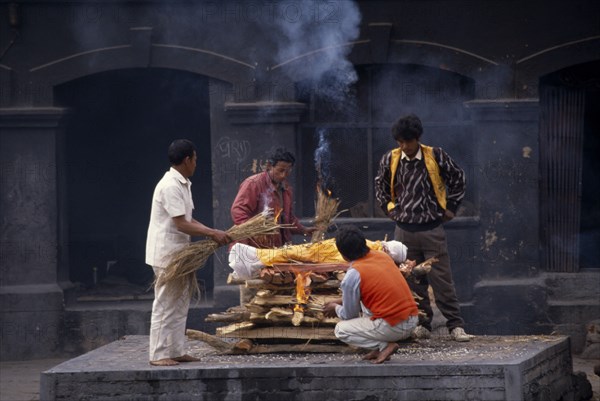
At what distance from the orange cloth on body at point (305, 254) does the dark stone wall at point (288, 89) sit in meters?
3.62

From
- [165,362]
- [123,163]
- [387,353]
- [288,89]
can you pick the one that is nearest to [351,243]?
[387,353]

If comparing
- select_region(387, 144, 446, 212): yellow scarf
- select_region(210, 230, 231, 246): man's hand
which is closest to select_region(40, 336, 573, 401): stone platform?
select_region(210, 230, 231, 246): man's hand

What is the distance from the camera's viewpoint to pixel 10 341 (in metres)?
13.2

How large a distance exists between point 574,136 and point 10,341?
24.0 ft

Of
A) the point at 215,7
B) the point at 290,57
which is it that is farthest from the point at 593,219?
the point at 215,7

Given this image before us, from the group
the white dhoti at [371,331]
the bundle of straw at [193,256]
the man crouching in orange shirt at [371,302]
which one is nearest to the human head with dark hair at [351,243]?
the man crouching in orange shirt at [371,302]

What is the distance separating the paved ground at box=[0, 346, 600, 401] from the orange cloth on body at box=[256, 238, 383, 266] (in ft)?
9.63

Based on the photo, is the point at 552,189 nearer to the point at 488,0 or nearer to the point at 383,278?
the point at 488,0

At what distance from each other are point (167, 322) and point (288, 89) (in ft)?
16.3

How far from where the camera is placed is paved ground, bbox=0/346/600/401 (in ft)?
36.2

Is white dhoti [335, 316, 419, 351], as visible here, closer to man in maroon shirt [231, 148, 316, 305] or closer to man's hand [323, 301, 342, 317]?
man's hand [323, 301, 342, 317]

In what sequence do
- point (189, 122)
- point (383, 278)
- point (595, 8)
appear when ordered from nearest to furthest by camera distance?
1. point (383, 278)
2. point (595, 8)
3. point (189, 122)

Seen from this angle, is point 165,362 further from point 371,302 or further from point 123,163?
point 123,163

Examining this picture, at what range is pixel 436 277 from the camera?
973 cm
